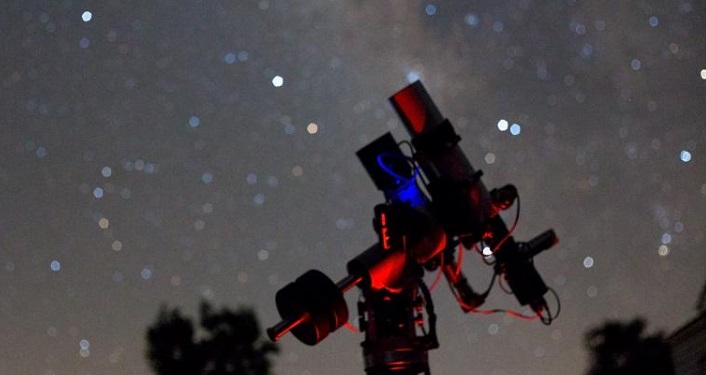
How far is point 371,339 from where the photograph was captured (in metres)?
4.20

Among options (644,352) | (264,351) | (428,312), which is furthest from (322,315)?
(644,352)

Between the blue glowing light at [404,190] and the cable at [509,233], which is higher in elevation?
the blue glowing light at [404,190]

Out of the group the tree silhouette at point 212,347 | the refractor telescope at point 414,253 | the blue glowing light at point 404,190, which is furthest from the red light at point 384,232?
the tree silhouette at point 212,347

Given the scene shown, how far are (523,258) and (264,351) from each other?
15.9 meters

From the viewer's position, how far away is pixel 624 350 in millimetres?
25781

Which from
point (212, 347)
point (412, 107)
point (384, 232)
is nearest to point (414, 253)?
point (384, 232)

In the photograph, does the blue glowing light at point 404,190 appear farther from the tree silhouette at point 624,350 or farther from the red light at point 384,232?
the tree silhouette at point 624,350

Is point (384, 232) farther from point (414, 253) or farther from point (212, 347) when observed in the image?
point (212, 347)

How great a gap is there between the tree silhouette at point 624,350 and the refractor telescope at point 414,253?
20.3 m

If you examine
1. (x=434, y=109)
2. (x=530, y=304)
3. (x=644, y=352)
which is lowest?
(x=644, y=352)

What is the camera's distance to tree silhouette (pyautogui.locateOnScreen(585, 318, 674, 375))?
79.4 ft

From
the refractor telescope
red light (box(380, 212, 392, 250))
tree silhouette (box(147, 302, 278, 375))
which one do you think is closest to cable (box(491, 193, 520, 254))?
the refractor telescope

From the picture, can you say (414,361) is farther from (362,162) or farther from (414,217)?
(362,162)

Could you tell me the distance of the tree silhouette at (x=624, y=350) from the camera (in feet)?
79.4
